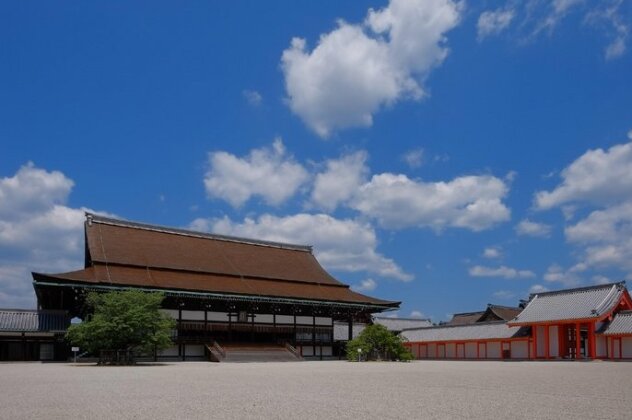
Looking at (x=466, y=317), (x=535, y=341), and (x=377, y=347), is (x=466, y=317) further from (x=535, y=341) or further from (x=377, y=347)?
(x=377, y=347)

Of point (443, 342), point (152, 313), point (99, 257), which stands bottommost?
point (443, 342)

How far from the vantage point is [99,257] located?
3625 cm

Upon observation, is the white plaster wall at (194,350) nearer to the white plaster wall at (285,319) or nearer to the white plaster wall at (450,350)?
the white plaster wall at (285,319)

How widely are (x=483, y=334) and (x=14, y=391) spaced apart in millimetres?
37779

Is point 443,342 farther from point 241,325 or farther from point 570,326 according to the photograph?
point 241,325

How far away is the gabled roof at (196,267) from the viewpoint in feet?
114

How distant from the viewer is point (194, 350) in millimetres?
35719

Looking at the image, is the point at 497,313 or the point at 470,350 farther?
the point at 497,313

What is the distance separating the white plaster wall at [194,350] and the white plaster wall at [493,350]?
21.8m

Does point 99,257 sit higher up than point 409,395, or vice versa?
point 99,257

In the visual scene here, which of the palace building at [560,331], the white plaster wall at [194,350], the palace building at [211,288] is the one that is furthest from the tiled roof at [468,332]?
the white plaster wall at [194,350]

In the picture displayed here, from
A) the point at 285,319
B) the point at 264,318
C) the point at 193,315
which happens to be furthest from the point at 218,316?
the point at 285,319

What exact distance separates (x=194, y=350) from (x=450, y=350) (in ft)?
74.3

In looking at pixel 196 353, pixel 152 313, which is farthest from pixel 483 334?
pixel 152 313
